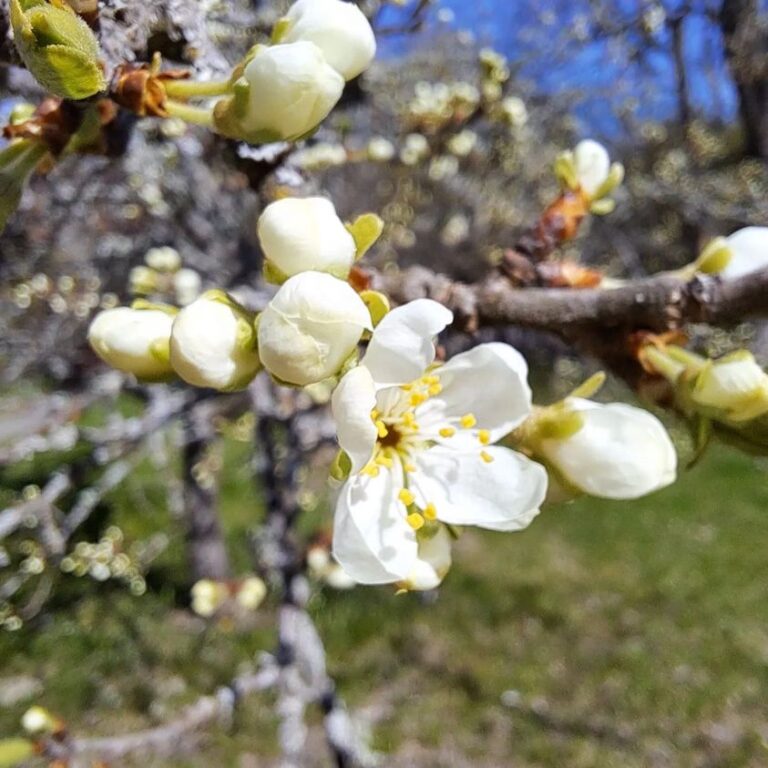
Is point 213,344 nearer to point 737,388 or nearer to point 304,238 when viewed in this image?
point 304,238

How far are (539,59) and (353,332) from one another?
3806 mm

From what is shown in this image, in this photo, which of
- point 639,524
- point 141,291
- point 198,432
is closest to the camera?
point 141,291

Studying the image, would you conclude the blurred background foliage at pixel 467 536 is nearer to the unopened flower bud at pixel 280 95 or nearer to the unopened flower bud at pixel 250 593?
the unopened flower bud at pixel 250 593

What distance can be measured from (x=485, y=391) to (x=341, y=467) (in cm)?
14

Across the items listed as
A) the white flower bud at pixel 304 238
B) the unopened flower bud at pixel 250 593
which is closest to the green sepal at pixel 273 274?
the white flower bud at pixel 304 238

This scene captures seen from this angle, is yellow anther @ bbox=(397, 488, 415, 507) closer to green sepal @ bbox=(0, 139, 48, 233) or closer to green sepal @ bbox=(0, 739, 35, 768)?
green sepal @ bbox=(0, 139, 48, 233)

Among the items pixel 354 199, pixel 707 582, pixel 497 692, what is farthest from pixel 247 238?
pixel 707 582

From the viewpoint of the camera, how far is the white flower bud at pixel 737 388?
51 cm

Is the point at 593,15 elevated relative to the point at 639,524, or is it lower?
elevated

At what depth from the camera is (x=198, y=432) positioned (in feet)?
6.60

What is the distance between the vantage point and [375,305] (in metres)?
0.53

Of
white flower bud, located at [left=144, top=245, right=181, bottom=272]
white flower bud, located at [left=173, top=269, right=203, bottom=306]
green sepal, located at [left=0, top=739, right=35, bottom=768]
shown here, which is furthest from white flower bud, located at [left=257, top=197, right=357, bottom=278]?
white flower bud, located at [left=144, top=245, right=181, bottom=272]

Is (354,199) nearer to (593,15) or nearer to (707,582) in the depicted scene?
(593,15)

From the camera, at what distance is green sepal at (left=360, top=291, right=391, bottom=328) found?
1.74 ft
